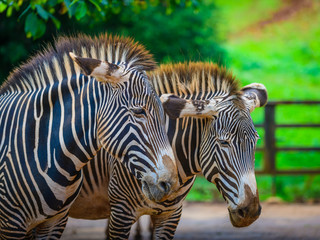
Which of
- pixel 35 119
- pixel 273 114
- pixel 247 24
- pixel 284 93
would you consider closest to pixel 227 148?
pixel 35 119

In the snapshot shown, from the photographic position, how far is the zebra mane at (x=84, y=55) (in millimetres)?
4035

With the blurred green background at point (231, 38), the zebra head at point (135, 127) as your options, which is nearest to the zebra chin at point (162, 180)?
the zebra head at point (135, 127)

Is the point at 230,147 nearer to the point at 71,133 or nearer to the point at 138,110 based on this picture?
the point at 138,110

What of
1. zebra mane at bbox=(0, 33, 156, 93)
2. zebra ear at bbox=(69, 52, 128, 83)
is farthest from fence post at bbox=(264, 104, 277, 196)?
zebra ear at bbox=(69, 52, 128, 83)

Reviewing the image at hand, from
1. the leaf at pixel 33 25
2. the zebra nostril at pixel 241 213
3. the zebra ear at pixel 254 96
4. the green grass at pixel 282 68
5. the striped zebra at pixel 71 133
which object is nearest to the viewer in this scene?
the striped zebra at pixel 71 133

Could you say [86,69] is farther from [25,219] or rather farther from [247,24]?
[247,24]

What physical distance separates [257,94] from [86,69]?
5.80 ft

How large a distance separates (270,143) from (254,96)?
20.4ft

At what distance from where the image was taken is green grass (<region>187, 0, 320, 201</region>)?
446 inches

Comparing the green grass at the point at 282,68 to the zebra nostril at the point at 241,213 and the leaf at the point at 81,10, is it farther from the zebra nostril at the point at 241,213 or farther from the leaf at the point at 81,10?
the zebra nostril at the point at 241,213

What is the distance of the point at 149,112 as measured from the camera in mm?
3588

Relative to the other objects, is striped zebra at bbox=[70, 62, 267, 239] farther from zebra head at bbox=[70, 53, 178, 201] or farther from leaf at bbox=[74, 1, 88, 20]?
leaf at bbox=[74, 1, 88, 20]

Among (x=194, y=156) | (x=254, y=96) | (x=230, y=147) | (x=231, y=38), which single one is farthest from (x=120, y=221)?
(x=231, y=38)

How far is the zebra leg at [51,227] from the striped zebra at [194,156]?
0.55 m
